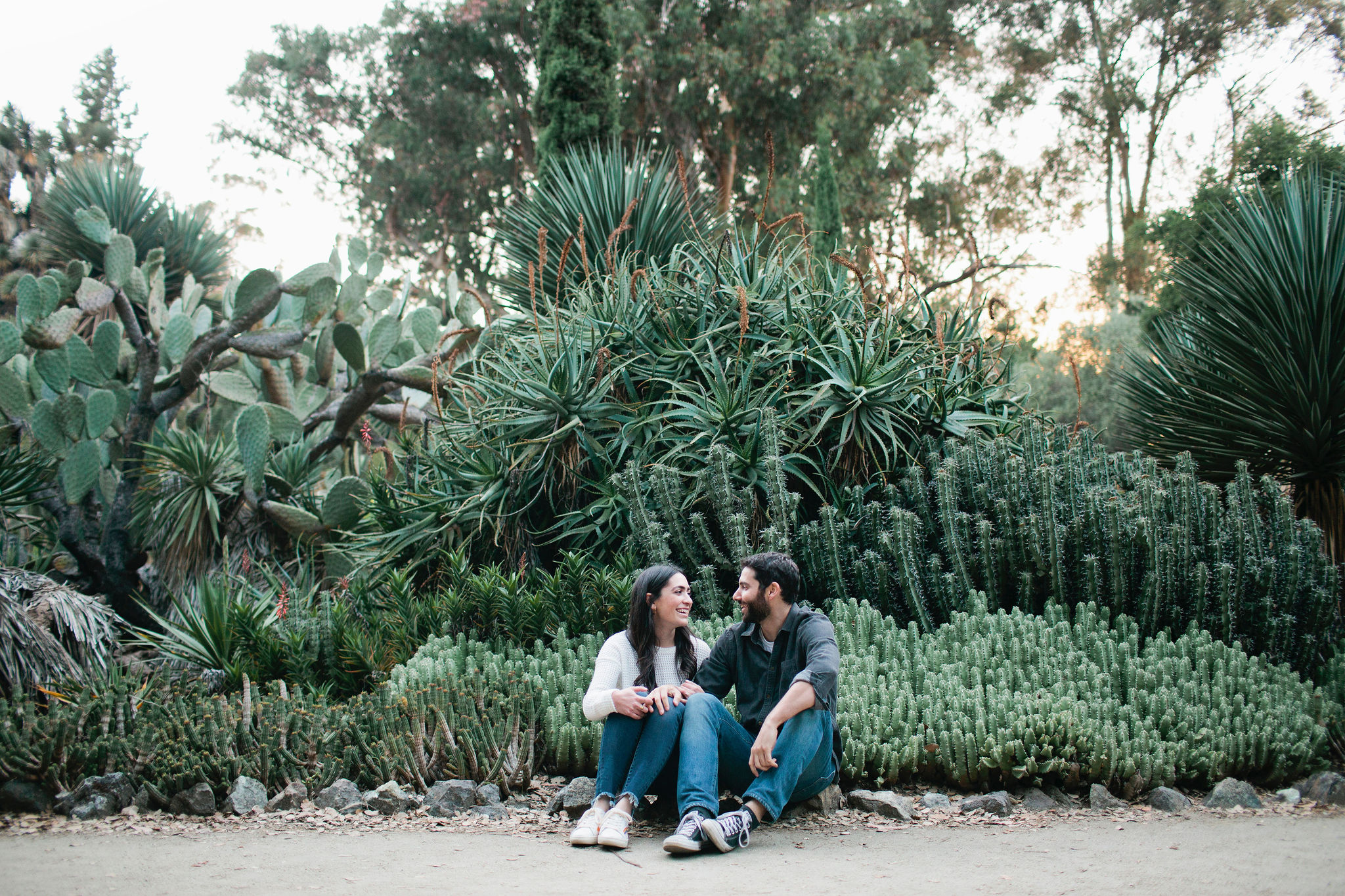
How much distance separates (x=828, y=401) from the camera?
6184 millimetres

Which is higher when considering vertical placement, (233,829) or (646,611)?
(646,611)

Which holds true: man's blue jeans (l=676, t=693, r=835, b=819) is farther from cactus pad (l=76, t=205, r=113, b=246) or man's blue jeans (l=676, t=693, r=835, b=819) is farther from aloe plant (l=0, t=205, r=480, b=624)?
cactus pad (l=76, t=205, r=113, b=246)

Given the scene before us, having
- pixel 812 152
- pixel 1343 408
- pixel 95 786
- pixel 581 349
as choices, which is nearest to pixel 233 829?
pixel 95 786

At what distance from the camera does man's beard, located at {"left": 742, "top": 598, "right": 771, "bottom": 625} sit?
3652mm

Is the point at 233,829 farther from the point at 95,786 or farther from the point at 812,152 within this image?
the point at 812,152

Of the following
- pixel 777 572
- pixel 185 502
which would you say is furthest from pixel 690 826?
pixel 185 502

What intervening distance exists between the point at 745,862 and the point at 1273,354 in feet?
17.3

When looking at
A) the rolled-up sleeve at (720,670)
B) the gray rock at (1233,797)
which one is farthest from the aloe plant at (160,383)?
the gray rock at (1233,797)

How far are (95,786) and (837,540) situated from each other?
3.86 meters

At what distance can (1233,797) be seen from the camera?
3.84 metres

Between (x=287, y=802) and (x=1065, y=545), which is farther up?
(x=1065, y=545)

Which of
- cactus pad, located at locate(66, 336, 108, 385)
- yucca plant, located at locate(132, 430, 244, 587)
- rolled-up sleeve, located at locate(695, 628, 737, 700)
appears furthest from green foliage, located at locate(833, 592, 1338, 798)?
cactus pad, located at locate(66, 336, 108, 385)

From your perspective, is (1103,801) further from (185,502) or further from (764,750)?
(185,502)

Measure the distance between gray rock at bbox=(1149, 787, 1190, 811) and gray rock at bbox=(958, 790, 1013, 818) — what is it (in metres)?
0.56
